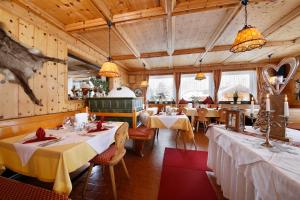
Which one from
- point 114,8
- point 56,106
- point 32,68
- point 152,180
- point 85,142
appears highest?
point 114,8

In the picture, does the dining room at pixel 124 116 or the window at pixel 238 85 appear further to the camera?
the window at pixel 238 85

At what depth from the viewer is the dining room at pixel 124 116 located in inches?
45.4

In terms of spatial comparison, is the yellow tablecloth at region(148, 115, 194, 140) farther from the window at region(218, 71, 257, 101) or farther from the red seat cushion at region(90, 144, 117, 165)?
the window at region(218, 71, 257, 101)

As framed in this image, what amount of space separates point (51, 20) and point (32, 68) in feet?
3.28

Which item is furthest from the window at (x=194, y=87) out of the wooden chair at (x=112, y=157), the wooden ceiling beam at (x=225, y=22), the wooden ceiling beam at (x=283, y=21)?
the wooden chair at (x=112, y=157)

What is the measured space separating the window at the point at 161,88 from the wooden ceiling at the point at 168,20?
3181mm

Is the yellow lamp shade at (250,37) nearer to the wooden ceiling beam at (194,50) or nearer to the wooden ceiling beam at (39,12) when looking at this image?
the wooden ceiling beam at (194,50)

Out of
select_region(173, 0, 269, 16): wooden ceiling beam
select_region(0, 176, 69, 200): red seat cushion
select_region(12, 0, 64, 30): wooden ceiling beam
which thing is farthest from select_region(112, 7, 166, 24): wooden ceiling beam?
select_region(0, 176, 69, 200): red seat cushion

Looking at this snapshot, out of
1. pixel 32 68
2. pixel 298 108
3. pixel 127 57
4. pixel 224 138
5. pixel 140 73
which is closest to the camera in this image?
pixel 224 138

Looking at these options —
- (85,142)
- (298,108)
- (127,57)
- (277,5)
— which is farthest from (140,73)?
(298,108)

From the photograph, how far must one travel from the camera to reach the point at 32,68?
2.23 metres

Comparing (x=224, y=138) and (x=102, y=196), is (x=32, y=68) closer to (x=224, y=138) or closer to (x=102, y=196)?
(x=102, y=196)

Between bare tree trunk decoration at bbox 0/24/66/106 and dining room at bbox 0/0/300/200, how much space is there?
0.01 metres

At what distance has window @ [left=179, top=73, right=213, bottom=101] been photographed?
6.61m
